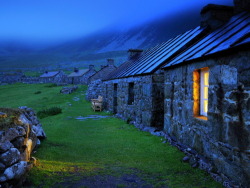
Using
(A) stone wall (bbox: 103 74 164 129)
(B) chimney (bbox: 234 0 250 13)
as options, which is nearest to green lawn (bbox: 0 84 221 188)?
(A) stone wall (bbox: 103 74 164 129)

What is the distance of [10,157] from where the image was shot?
3.95 meters

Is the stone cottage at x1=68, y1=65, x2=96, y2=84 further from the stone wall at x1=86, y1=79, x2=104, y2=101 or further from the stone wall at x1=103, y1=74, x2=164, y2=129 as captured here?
the stone wall at x1=103, y1=74, x2=164, y2=129

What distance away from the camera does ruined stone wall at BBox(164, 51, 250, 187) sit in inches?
154

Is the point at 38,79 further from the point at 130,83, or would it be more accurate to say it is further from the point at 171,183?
the point at 171,183

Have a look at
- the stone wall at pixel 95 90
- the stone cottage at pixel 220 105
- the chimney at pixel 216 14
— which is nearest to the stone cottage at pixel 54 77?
the stone wall at pixel 95 90

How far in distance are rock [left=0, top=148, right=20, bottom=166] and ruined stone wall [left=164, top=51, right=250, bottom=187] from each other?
13.5 feet

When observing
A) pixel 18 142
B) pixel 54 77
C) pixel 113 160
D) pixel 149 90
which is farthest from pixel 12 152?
pixel 54 77

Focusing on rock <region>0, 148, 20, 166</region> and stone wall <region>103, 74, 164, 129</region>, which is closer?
A: rock <region>0, 148, 20, 166</region>

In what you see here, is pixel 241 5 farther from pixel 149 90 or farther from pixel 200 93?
pixel 149 90

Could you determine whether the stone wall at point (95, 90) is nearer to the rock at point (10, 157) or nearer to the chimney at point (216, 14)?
the chimney at point (216, 14)

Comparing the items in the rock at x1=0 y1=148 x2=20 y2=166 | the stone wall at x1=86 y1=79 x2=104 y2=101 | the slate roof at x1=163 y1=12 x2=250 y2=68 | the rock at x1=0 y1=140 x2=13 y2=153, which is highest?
the slate roof at x1=163 y1=12 x2=250 y2=68

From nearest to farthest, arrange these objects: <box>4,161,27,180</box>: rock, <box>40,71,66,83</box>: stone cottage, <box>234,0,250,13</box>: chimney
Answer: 1. <box>4,161,27,180</box>: rock
2. <box>234,0,250,13</box>: chimney
3. <box>40,71,66,83</box>: stone cottage

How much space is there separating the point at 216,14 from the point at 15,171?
8613mm

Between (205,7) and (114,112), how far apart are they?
32.6 ft
